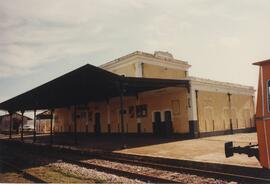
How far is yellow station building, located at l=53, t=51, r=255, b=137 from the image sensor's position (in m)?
19.3

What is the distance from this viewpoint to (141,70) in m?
22.2

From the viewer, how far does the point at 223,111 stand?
72.5 ft

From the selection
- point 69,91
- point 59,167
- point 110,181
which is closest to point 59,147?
point 69,91

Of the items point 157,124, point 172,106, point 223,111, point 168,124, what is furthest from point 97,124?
point 223,111

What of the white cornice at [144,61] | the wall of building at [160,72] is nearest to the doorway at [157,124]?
the wall of building at [160,72]

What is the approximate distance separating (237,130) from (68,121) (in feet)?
66.9

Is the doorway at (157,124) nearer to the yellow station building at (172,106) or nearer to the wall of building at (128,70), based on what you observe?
the yellow station building at (172,106)

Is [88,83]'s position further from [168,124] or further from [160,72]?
[160,72]

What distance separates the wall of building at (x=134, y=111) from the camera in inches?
762

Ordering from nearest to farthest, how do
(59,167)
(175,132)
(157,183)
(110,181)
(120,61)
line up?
1. (157,183)
2. (110,181)
3. (59,167)
4. (175,132)
5. (120,61)

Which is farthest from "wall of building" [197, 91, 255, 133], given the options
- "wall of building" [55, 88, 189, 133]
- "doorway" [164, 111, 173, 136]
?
"doorway" [164, 111, 173, 136]

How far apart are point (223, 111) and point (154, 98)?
605 centimetres

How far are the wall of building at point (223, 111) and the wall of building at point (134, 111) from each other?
4.64 ft

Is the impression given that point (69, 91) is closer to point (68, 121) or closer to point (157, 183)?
point (157, 183)
